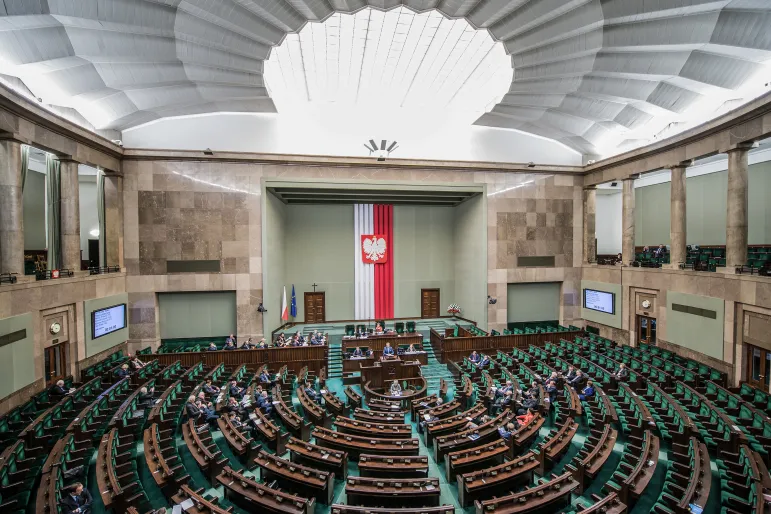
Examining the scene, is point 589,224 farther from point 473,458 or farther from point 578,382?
point 473,458

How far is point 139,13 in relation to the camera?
912 cm

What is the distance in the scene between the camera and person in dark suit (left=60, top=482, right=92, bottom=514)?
212 inches

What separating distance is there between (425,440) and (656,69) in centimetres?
1299

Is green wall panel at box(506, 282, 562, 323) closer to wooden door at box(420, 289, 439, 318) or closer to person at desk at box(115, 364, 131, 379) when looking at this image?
wooden door at box(420, 289, 439, 318)

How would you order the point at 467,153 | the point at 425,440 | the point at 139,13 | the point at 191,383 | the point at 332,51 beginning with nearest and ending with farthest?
the point at 425,440
the point at 139,13
the point at 191,383
the point at 332,51
the point at 467,153

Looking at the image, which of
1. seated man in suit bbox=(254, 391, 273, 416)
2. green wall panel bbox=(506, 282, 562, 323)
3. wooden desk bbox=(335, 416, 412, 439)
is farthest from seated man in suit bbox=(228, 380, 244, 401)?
green wall panel bbox=(506, 282, 562, 323)

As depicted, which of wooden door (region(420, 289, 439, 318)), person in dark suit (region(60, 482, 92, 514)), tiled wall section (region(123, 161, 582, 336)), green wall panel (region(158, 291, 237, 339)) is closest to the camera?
person in dark suit (region(60, 482, 92, 514))

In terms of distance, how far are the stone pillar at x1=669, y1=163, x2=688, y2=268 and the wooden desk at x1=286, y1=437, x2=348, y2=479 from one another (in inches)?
549

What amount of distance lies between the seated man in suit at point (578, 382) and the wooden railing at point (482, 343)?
12.8ft

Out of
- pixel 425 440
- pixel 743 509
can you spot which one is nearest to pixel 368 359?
pixel 425 440

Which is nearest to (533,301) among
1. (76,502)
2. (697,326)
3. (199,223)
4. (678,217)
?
(697,326)

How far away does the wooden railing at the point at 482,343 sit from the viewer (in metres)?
14.8

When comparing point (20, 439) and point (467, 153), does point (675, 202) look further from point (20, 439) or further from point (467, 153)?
point (20, 439)

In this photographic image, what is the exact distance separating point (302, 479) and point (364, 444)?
1641 mm
